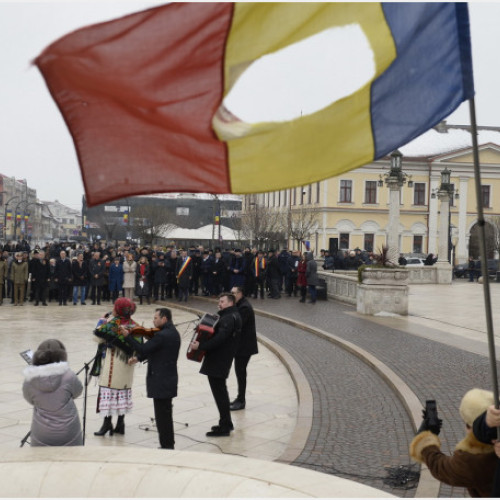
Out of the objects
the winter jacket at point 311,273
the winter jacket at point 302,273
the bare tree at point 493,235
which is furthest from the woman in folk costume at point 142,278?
the bare tree at point 493,235

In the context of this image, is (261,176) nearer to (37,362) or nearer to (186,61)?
(186,61)

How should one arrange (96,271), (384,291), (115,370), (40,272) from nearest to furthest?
(115,370) → (384,291) → (40,272) → (96,271)

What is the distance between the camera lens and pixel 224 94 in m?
4.19

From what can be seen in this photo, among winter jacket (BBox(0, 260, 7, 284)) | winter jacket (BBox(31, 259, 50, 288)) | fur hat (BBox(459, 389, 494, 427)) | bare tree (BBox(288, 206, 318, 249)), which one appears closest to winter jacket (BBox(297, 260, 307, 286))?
winter jacket (BBox(31, 259, 50, 288))

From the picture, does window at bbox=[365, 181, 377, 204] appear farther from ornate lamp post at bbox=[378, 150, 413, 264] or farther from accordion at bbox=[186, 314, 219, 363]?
accordion at bbox=[186, 314, 219, 363]

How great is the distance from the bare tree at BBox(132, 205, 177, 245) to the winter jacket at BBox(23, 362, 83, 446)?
61.4 metres

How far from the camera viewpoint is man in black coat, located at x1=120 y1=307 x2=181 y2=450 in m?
7.21

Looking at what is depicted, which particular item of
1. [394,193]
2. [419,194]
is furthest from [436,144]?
[394,193]

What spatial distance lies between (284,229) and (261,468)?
55.8 meters

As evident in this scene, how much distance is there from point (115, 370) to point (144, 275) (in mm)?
15146

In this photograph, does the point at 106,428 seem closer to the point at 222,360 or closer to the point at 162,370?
the point at 162,370

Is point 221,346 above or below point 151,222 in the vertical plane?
below

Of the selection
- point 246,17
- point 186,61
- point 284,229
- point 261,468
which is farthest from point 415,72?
point 284,229

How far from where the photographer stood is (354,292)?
21766 millimetres
